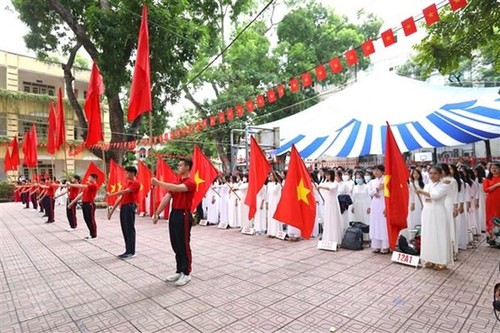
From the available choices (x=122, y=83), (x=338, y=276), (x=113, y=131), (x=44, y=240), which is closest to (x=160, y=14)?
(x=122, y=83)

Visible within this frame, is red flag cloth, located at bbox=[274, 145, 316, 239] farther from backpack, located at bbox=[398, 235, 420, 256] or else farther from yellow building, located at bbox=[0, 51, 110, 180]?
yellow building, located at bbox=[0, 51, 110, 180]

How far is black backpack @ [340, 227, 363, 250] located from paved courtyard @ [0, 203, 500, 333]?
9.9 inches

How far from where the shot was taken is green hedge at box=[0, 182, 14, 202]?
23300 mm

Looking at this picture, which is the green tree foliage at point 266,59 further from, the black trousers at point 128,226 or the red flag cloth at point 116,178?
the black trousers at point 128,226

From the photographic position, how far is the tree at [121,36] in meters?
11.9

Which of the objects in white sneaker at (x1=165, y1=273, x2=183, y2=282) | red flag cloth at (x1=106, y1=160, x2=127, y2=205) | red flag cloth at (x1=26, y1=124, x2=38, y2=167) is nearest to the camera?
white sneaker at (x1=165, y1=273, x2=183, y2=282)

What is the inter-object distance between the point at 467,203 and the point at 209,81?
1509 centimetres

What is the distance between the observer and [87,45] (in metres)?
14.2

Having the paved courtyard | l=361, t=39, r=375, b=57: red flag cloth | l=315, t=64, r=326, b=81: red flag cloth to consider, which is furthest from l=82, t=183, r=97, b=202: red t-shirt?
l=361, t=39, r=375, b=57: red flag cloth

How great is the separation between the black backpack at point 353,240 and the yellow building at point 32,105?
72.3 ft

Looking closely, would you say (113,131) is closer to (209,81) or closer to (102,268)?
(209,81)

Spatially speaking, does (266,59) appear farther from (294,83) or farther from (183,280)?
(183,280)

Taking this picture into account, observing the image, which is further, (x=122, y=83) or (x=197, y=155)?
(x=122, y=83)

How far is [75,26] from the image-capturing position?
45.8 feet
